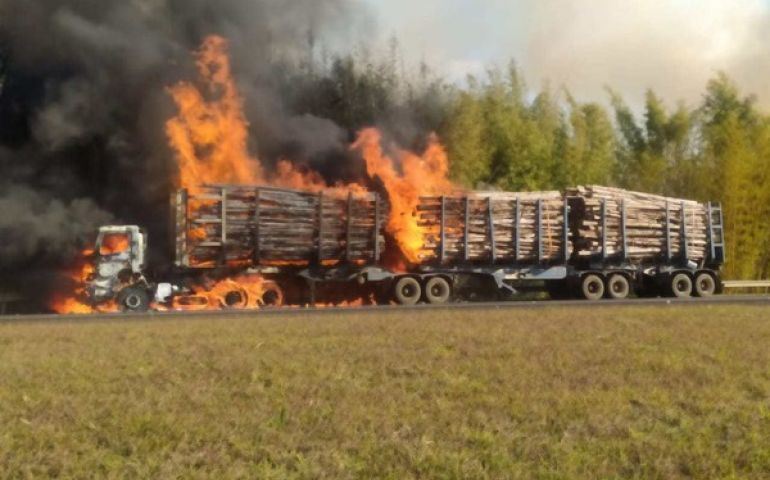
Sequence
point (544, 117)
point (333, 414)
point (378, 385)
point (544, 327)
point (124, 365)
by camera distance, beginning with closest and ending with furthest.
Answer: point (333, 414), point (378, 385), point (124, 365), point (544, 327), point (544, 117)

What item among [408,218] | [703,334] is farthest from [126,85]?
[703,334]

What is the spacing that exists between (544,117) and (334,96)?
1355cm

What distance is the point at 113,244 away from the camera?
24.8 meters

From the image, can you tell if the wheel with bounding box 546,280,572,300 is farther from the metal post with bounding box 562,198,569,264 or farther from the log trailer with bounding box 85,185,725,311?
the metal post with bounding box 562,198,569,264

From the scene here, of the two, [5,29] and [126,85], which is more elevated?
[5,29]

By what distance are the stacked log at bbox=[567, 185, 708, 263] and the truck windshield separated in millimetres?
13584

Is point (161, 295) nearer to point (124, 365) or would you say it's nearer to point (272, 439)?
point (124, 365)

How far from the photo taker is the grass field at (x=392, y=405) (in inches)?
257

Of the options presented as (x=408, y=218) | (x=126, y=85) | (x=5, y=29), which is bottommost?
(x=408, y=218)

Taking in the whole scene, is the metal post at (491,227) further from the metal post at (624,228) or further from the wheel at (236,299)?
the wheel at (236,299)

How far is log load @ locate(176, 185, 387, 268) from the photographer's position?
80.7 feet

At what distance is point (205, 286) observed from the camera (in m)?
24.9

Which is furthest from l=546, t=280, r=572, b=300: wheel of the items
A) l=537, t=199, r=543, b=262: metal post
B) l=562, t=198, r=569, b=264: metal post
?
l=537, t=199, r=543, b=262: metal post

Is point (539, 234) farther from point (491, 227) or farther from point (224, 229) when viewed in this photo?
point (224, 229)
